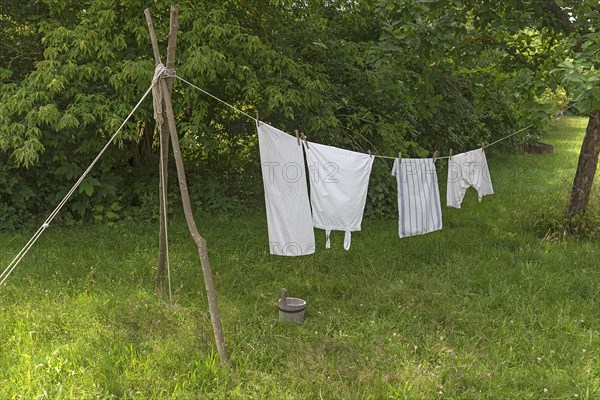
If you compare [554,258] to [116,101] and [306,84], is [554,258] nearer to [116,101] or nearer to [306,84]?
[306,84]

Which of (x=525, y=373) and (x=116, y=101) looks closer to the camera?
(x=525, y=373)

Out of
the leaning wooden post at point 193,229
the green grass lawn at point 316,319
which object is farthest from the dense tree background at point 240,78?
the leaning wooden post at point 193,229

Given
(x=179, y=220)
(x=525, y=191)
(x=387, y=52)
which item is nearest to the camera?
(x=387, y=52)

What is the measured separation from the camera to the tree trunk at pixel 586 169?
585 cm

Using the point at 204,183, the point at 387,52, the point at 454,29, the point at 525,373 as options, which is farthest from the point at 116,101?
the point at 525,373

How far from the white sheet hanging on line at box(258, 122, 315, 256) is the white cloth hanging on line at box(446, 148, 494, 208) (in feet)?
6.41

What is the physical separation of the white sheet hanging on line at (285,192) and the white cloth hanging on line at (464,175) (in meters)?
1.95

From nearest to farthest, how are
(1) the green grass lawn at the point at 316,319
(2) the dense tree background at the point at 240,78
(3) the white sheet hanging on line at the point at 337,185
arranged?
(1) the green grass lawn at the point at 316,319
(3) the white sheet hanging on line at the point at 337,185
(2) the dense tree background at the point at 240,78

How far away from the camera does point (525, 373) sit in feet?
10.8

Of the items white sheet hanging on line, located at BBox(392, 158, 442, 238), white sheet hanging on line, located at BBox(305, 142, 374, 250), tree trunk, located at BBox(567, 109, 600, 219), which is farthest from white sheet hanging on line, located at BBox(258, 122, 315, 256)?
tree trunk, located at BBox(567, 109, 600, 219)

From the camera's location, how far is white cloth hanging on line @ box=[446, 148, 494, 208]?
5.30 meters

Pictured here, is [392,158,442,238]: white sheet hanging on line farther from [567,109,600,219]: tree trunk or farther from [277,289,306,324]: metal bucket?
[567,109,600,219]: tree trunk

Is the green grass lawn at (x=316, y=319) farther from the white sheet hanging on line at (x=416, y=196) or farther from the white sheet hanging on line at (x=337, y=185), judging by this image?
the white sheet hanging on line at (x=337, y=185)

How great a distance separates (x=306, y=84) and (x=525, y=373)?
3.68 meters
